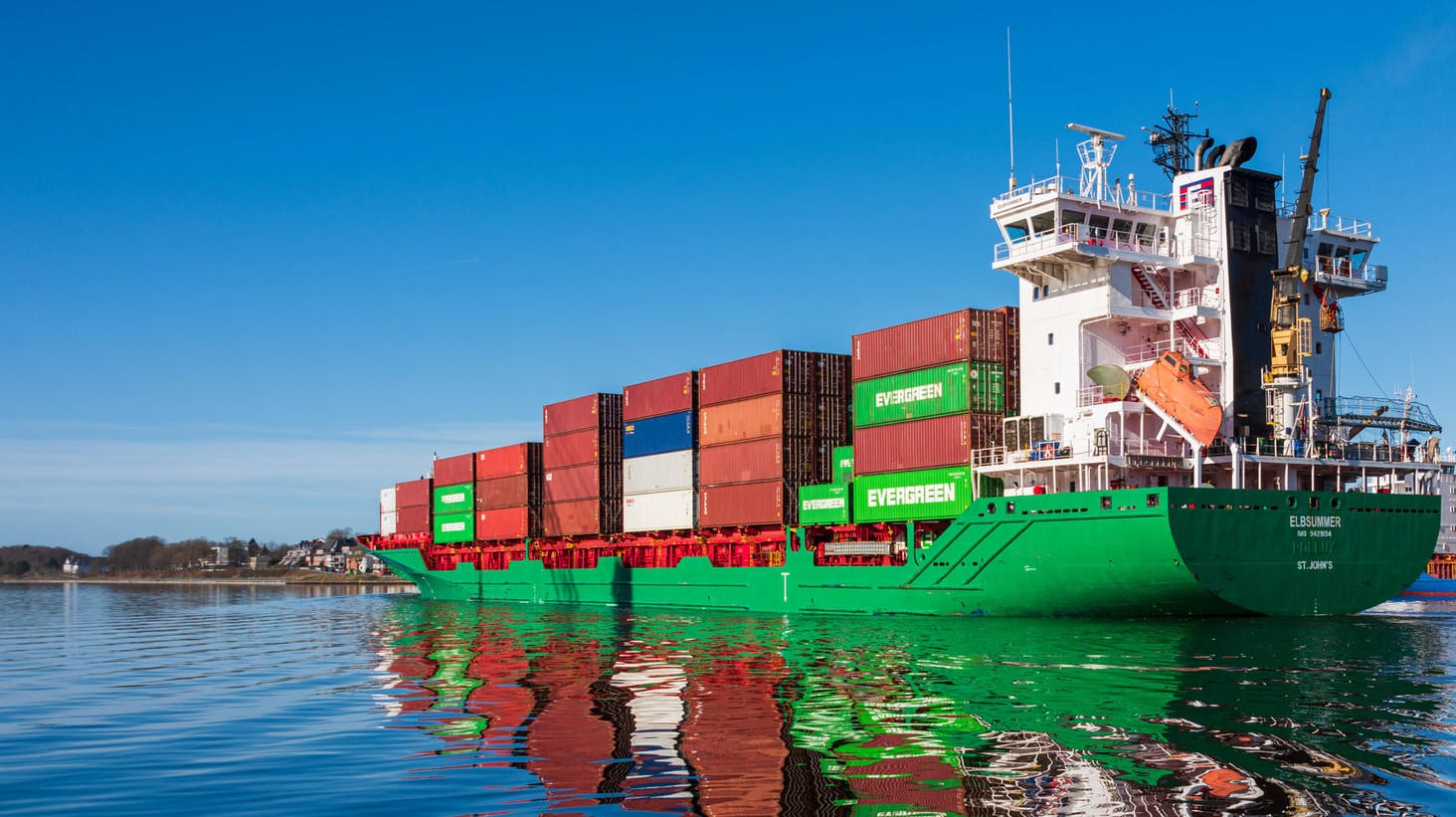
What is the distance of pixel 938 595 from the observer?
37.3m

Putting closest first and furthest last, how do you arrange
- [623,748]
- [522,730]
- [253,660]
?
[623,748] < [522,730] < [253,660]

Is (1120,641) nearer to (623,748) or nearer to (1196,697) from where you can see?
(1196,697)

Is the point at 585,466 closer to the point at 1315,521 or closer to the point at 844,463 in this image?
the point at 844,463

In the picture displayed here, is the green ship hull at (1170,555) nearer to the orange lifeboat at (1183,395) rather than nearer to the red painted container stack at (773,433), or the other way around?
the orange lifeboat at (1183,395)

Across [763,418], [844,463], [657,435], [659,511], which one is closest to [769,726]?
[844,463]

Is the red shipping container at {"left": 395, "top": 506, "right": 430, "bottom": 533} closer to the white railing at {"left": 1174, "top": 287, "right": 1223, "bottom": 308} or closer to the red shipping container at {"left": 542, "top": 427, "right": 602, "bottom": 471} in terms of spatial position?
the red shipping container at {"left": 542, "top": 427, "right": 602, "bottom": 471}

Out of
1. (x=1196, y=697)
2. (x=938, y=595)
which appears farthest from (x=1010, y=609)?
(x=1196, y=697)

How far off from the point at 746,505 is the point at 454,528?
102ft

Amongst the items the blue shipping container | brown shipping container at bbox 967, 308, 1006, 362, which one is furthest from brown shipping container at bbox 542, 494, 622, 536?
brown shipping container at bbox 967, 308, 1006, 362

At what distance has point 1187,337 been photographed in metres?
37.0

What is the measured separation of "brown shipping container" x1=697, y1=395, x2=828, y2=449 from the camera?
45125 mm

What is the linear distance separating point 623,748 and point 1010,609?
23086 mm

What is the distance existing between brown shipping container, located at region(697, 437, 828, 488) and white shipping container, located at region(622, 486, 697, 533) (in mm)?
2917

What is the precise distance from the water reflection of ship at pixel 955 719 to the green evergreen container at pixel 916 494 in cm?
736
